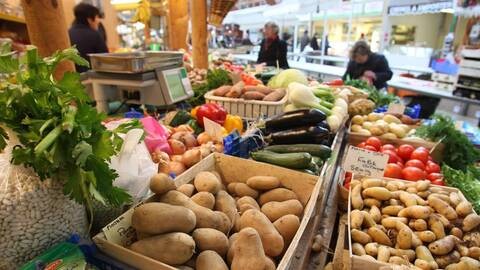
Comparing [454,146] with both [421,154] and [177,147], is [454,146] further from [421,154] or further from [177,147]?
[177,147]

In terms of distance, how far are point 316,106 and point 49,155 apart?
184 centimetres

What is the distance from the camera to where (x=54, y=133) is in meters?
0.71

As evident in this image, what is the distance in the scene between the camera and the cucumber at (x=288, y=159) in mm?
1457

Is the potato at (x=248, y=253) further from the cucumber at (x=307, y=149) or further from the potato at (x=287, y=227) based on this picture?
the cucumber at (x=307, y=149)

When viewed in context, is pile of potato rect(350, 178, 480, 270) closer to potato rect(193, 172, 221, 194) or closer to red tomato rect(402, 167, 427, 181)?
red tomato rect(402, 167, 427, 181)

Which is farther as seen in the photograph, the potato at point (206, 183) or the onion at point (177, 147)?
the onion at point (177, 147)

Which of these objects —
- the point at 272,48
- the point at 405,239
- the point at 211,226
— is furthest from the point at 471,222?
the point at 272,48

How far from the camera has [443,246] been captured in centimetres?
122

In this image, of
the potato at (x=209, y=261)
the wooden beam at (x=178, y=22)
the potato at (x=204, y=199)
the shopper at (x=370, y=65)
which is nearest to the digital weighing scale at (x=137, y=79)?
the potato at (x=204, y=199)

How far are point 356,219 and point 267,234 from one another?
1.79ft

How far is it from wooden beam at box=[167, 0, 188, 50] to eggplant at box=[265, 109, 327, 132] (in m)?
3.85

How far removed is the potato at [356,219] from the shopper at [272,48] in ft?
15.6

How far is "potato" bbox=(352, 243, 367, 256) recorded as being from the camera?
4.05ft

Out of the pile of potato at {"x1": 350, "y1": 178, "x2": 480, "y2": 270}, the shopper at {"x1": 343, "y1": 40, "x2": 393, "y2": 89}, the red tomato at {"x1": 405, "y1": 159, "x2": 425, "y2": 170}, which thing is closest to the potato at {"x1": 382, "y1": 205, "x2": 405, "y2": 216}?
the pile of potato at {"x1": 350, "y1": 178, "x2": 480, "y2": 270}
